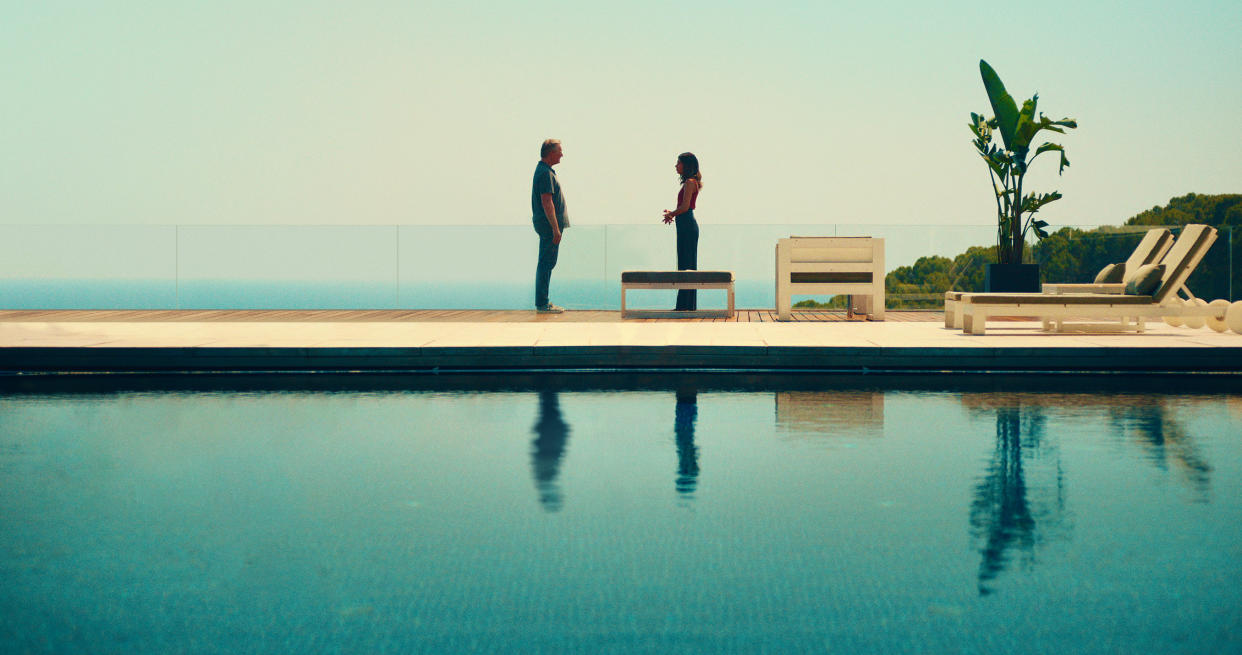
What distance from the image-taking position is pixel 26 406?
8117mm

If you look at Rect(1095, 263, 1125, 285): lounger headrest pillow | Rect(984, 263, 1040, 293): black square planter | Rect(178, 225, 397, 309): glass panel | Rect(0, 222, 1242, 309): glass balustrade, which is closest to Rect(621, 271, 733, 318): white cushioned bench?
Rect(0, 222, 1242, 309): glass balustrade

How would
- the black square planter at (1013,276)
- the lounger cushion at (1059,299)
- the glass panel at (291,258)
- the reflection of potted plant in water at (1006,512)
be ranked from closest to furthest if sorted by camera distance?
the reflection of potted plant in water at (1006,512) < the lounger cushion at (1059,299) < the black square planter at (1013,276) < the glass panel at (291,258)

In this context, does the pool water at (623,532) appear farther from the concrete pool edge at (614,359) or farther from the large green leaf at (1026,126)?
the large green leaf at (1026,126)

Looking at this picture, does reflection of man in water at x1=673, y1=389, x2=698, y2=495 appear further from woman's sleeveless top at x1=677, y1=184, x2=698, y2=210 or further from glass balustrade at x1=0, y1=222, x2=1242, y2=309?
glass balustrade at x1=0, y1=222, x2=1242, y2=309

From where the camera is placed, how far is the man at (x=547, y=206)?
15938 millimetres

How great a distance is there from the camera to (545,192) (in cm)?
1603

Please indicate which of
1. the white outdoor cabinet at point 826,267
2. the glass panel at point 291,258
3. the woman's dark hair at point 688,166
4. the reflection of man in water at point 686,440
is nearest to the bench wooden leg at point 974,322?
the white outdoor cabinet at point 826,267

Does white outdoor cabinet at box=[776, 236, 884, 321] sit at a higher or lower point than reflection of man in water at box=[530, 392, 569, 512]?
higher

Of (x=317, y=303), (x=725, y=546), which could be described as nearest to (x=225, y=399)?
(x=725, y=546)

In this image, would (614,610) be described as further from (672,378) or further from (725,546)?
(672,378)

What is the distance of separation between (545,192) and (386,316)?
10.6 ft

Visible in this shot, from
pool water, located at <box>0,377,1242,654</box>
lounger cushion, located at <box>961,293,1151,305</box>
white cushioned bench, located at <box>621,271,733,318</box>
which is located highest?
white cushioned bench, located at <box>621,271,733,318</box>

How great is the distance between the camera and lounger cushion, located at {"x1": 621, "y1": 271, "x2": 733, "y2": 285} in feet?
52.9

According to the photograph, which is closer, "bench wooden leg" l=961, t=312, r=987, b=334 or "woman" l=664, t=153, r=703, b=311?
"bench wooden leg" l=961, t=312, r=987, b=334
